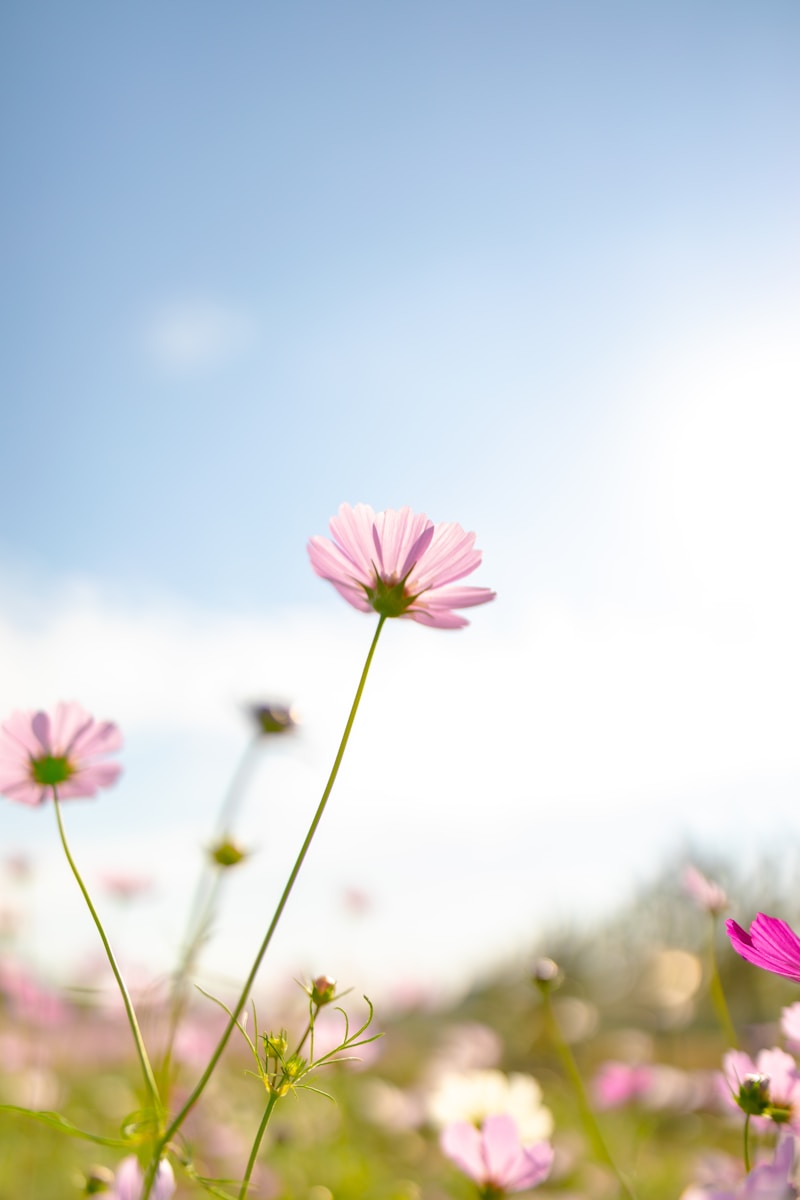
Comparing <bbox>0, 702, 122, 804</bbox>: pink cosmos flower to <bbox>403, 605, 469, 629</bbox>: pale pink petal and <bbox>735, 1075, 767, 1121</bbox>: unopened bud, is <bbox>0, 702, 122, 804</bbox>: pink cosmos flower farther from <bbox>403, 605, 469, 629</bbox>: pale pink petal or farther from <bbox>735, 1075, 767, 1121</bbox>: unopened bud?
<bbox>735, 1075, 767, 1121</bbox>: unopened bud

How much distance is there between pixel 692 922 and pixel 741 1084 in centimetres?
758

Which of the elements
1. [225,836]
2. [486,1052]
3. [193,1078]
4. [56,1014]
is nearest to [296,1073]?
[225,836]

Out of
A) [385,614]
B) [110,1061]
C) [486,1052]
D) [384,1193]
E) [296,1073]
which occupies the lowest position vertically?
[110,1061]

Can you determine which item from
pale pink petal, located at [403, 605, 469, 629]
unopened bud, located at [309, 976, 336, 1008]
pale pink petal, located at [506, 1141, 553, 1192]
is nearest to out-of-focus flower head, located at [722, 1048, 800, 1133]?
pale pink petal, located at [506, 1141, 553, 1192]

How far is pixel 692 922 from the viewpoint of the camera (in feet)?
25.4

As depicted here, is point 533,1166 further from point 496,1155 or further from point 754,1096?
point 754,1096

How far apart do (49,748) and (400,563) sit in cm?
41

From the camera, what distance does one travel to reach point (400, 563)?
2.90 ft

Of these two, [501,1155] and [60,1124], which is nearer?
[60,1124]

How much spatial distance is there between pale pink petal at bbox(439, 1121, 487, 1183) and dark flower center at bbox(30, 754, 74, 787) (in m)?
0.52

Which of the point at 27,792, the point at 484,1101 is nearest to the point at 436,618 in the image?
the point at 27,792

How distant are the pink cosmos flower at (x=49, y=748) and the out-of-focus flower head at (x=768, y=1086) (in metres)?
0.67

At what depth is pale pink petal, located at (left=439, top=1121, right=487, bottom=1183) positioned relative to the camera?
913 mm

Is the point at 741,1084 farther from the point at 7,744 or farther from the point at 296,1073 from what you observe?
the point at 7,744
